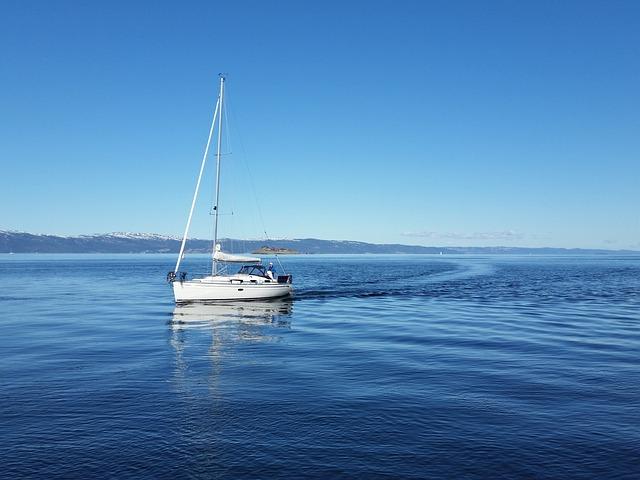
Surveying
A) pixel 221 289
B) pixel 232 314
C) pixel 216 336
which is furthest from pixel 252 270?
pixel 216 336

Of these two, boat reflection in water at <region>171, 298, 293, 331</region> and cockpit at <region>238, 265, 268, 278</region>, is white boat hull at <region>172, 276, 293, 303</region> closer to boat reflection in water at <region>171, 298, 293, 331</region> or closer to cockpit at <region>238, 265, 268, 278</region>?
boat reflection in water at <region>171, 298, 293, 331</region>

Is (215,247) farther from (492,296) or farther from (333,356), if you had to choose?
(492,296)

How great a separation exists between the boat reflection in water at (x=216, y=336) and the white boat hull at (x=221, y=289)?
0.84 m

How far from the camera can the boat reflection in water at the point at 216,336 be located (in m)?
20.9

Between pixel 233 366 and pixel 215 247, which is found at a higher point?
pixel 215 247

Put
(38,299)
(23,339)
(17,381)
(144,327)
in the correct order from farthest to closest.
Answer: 1. (38,299)
2. (144,327)
3. (23,339)
4. (17,381)

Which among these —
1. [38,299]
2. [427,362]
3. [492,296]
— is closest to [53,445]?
[427,362]

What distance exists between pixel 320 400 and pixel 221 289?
34.5 m

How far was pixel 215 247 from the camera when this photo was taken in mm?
51875

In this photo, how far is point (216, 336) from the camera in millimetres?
32750

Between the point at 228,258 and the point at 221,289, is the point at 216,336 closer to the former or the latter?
the point at 221,289

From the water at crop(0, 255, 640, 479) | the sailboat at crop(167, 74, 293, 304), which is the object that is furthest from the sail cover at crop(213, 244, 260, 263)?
the water at crop(0, 255, 640, 479)

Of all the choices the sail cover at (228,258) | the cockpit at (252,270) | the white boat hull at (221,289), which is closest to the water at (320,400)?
the white boat hull at (221,289)

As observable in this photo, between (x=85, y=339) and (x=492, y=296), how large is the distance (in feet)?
157
